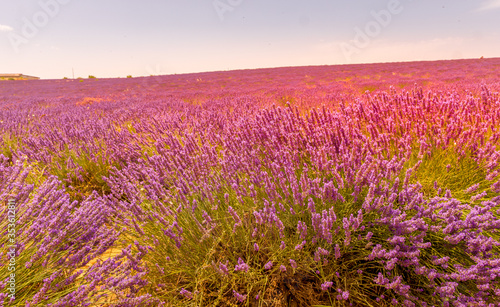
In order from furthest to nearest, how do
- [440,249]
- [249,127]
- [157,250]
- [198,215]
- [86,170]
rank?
[86,170]
[249,127]
[198,215]
[157,250]
[440,249]

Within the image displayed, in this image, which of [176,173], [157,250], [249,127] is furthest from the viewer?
[249,127]

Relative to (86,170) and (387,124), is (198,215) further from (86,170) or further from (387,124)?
(86,170)

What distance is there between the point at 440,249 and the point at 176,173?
177 centimetres

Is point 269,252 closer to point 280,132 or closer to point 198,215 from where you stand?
point 198,215

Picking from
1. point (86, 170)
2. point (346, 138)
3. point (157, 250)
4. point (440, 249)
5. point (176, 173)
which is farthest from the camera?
point (86, 170)

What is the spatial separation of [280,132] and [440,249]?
1.28 metres

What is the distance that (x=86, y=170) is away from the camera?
331 centimetres

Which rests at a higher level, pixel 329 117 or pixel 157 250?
pixel 329 117

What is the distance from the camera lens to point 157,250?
65.4 inches

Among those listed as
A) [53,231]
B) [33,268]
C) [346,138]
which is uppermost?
[346,138]

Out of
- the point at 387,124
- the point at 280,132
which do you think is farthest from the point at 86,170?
the point at 387,124

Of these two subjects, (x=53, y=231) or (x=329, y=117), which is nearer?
(x=53, y=231)

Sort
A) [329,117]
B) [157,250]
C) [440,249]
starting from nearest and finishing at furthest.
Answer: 1. [440,249]
2. [157,250]
3. [329,117]

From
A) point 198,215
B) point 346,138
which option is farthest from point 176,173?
point 346,138
